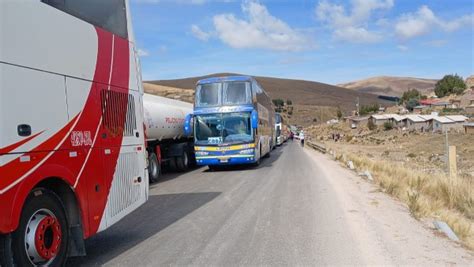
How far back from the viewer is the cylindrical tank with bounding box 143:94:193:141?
18578 millimetres

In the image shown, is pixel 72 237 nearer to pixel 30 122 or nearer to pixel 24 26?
pixel 30 122

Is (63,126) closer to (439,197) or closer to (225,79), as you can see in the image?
(439,197)

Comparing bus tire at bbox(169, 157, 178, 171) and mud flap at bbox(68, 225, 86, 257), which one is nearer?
mud flap at bbox(68, 225, 86, 257)

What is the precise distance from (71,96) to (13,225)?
1808 millimetres

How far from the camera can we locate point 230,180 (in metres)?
17.2

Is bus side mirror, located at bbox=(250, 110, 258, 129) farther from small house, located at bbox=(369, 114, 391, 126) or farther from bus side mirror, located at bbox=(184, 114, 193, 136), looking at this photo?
small house, located at bbox=(369, 114, 391, 126)

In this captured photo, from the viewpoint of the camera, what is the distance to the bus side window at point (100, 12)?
616 cm

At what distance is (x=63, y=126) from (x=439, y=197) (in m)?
10.1

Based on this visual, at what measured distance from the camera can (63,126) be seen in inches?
221

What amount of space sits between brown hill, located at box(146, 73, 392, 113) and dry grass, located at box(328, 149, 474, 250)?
144126 mm

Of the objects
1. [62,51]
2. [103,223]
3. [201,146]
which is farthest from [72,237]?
[201,146]

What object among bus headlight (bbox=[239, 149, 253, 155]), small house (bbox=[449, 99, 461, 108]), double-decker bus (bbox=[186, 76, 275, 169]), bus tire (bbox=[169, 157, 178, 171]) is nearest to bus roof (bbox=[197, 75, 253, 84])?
double-decker bus (bbox=[186, 76, 275, 169])

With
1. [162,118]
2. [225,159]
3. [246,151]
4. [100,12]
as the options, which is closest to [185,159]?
[225,159]

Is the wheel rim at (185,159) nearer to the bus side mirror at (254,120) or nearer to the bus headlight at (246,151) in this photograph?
the bus headlight at (246,151)
